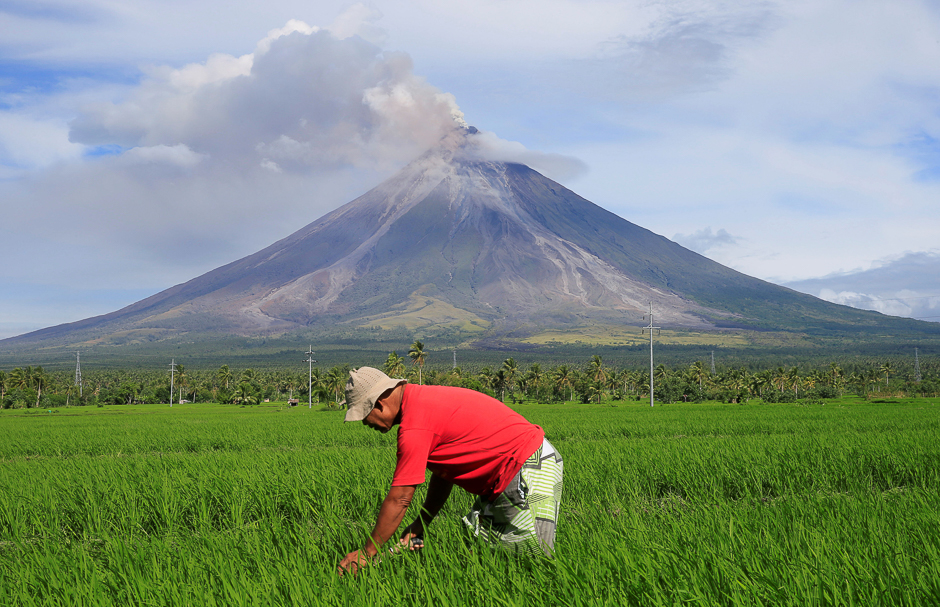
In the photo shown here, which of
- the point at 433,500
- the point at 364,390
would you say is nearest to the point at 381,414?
the point at 364,390

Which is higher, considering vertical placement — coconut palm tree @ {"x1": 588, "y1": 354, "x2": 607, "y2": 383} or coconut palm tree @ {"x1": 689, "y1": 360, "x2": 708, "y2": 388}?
coconut palm tree @ {"x1": 588, "y1": 354, "x2": 607, "y2": 383}

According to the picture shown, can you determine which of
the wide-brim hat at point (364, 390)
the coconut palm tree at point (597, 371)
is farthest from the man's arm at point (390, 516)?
the coconut palm tree at point (597, 371)

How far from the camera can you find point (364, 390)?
3039 millimetres

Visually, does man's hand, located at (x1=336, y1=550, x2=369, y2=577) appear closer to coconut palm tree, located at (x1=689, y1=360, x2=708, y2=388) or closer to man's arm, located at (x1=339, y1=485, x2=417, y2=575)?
man's arm, located at (x1=339, y1=485, x2=417, y2=575)

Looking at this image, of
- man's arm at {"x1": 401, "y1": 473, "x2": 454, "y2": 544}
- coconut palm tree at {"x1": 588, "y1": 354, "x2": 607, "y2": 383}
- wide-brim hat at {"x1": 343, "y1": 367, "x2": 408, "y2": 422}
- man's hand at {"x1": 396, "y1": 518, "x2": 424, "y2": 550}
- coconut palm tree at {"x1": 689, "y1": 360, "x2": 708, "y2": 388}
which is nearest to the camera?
wide-brim hat at {"x1": 343, "y1": 367, "x2": 408, "y2": 422}

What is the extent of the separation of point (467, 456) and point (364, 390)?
672 millimetres

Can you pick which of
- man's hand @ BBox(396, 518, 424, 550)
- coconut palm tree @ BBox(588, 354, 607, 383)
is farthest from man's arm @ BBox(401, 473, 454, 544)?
coconut palm tree @ BBox(588, 354, 607, 383)

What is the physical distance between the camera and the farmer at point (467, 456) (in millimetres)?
3062

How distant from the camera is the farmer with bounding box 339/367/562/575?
3.06 meters

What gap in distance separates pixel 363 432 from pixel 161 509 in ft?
46.6

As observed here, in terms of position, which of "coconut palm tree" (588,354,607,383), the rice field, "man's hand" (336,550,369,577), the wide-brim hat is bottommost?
"coconut palm tree" (588,354,607,383)

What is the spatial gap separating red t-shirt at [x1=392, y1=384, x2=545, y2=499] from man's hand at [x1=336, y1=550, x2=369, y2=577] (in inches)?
17.2

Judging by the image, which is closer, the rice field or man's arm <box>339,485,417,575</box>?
the rice field

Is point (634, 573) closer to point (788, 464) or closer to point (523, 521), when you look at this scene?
point (523, 521)
